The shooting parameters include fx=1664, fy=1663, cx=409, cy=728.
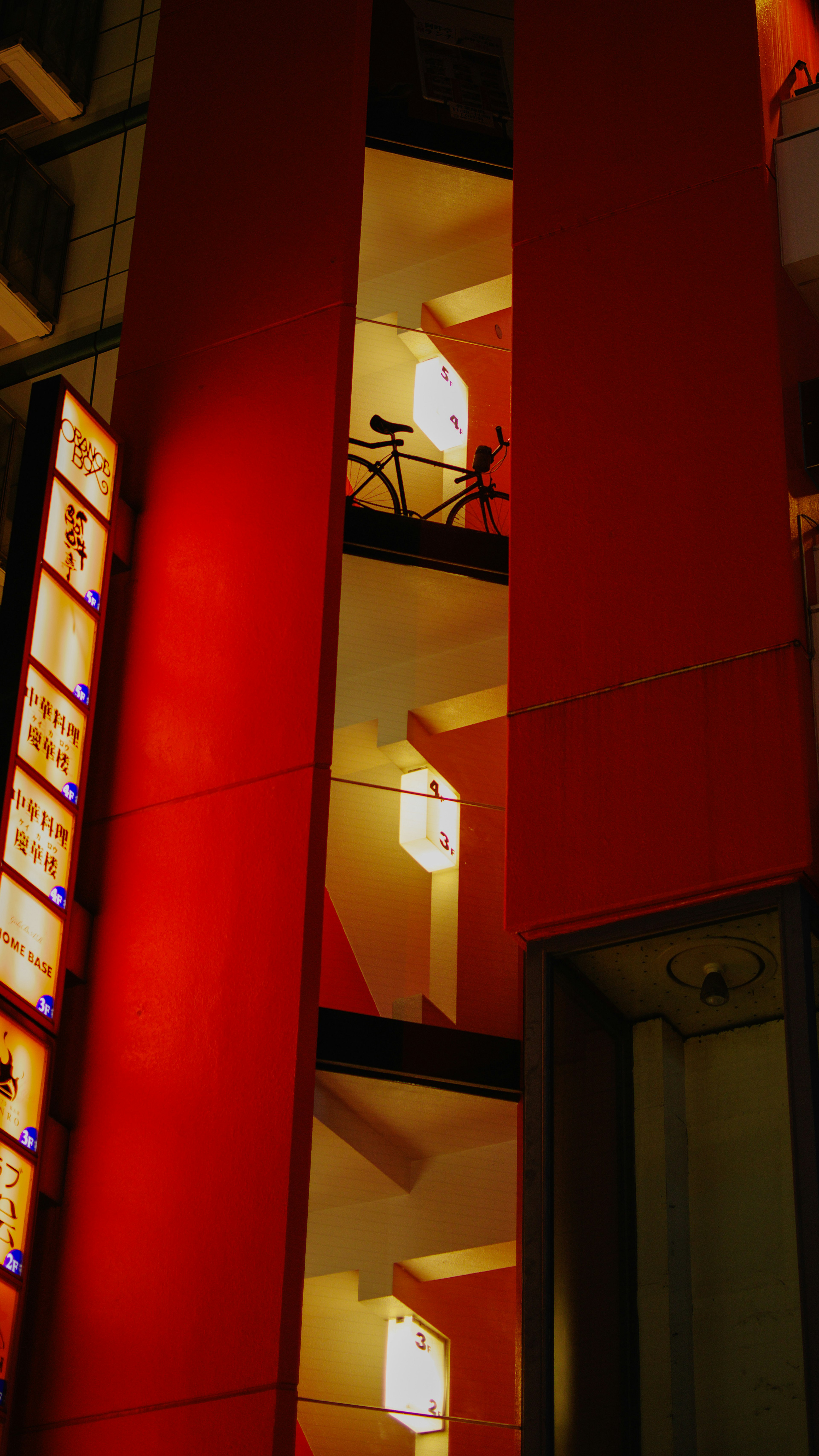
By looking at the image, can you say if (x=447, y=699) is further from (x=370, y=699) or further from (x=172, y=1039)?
(x=172, y=1039)

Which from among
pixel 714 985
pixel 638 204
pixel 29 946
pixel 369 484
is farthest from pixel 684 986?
pixel 638 204

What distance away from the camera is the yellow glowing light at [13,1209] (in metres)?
8.23

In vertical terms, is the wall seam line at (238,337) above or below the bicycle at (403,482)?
above

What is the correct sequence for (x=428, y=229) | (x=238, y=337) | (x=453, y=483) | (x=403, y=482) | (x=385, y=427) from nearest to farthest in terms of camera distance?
(x=385, y=427), (x=403, y=482), (x=238, y=337), (x=453, y=483), (x=428, y=229)

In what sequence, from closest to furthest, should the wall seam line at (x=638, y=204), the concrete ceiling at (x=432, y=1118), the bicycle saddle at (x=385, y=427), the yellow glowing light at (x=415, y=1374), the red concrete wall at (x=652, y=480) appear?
the yellow glowing light at (x=415, y=1374) < the red concrete wall at (x=652, y=480) < the concrete ceiling at (x=432, y=1118) < the wall seam line at (x=638, y=204) < the bicycle saddle at (x=385, y=427)

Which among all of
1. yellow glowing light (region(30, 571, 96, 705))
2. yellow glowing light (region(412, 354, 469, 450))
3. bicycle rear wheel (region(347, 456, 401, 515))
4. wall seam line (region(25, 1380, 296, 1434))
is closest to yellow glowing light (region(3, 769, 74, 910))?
yellow glowing light (region(30, 571, 96, 705))

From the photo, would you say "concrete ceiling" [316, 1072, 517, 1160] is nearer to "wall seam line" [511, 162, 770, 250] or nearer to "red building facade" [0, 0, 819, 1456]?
"red building facade" [0, 0, 819, 1456]

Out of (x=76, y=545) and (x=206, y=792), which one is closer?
(x=206, y=792)

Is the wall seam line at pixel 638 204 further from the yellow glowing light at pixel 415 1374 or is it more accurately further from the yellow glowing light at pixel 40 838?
the yellow glowing light at pixel 415 1374

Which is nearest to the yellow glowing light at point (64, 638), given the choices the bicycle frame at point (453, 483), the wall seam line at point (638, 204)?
the bicycle frame at point (453, 483)

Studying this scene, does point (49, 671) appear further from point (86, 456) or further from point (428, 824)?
point (428, 824)

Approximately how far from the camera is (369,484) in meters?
10.9

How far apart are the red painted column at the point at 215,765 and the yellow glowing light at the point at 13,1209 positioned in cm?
52

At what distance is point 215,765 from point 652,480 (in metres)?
2.99
